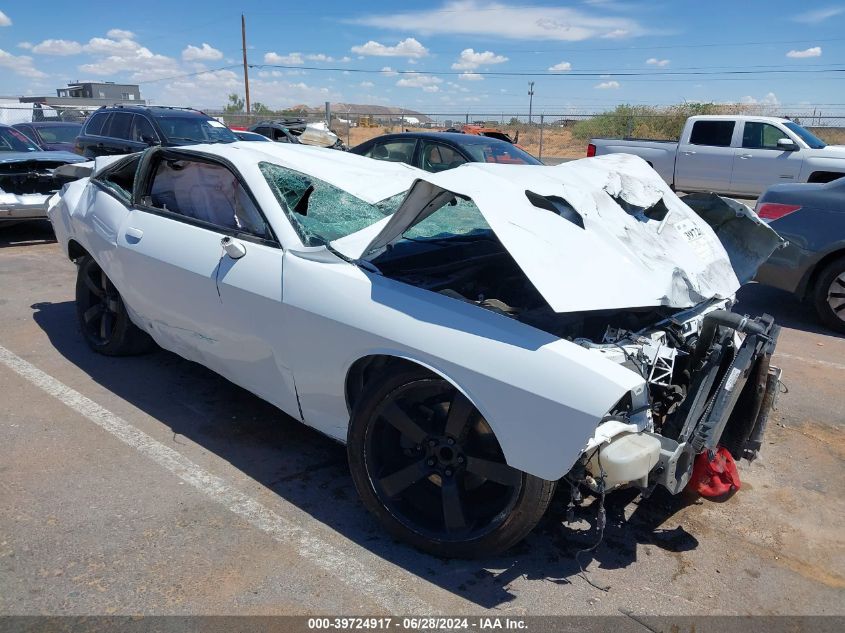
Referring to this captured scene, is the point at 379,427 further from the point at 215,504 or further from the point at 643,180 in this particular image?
the point at 643,180

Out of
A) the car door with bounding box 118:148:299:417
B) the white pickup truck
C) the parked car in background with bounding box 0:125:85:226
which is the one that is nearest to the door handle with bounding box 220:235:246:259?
the car door with bounding box 118:148:299:417

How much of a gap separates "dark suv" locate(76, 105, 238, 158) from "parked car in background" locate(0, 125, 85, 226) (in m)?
2.02

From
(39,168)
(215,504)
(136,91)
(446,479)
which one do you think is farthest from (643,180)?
(136,91)

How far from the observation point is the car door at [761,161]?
535 inches

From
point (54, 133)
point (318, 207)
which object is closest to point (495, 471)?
point (318, 207)

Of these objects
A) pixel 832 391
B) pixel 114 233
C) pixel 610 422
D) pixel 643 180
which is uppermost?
pixel 643 180

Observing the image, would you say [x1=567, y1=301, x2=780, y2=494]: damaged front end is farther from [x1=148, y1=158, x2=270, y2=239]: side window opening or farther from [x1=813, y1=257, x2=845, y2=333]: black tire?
[x1=813, y1=257, x2=845, y2=333]: black tire

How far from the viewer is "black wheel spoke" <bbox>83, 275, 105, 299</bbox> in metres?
5.14

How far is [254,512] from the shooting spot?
338cm

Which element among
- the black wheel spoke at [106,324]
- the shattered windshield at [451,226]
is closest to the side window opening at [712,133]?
the shattered windshield at [451,226]

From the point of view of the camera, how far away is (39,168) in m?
9.50

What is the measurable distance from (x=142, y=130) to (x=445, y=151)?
5.43m

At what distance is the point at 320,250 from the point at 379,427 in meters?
0.93

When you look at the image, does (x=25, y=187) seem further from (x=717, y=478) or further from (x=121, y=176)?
(x=717, y=478)
